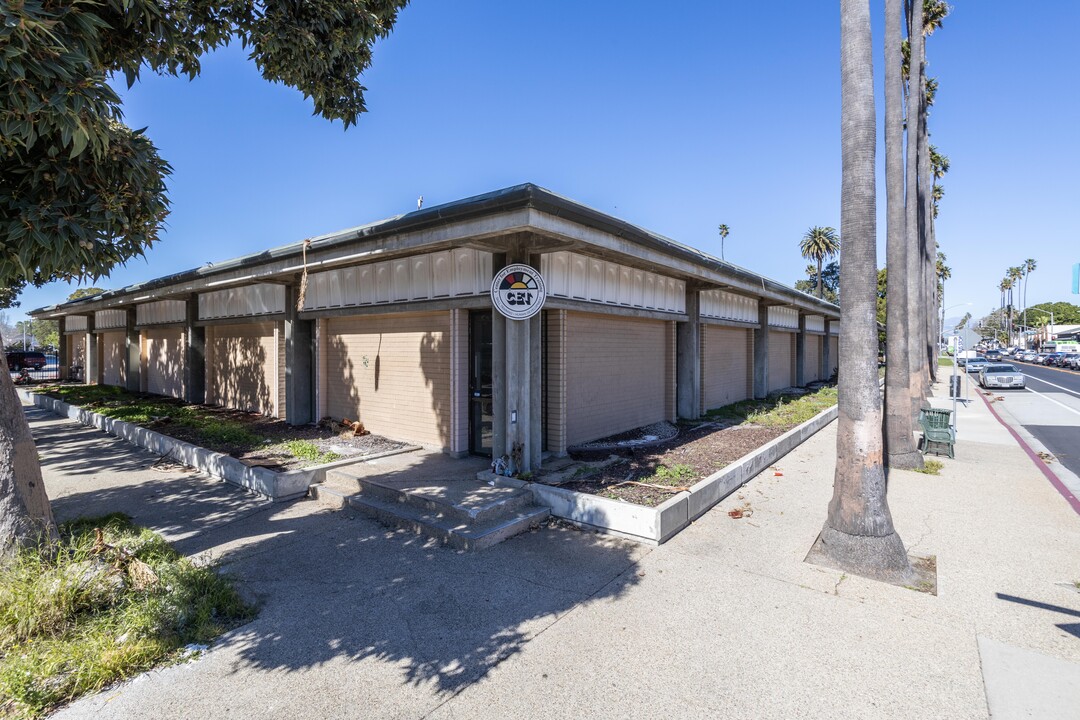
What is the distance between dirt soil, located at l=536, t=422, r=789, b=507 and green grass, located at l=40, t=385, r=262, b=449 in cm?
652

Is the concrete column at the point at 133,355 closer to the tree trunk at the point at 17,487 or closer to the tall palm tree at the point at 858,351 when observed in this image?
the tree trunk at the point at 17,487

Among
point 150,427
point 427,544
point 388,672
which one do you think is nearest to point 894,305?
point 427,544

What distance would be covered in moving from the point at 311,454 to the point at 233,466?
117cm

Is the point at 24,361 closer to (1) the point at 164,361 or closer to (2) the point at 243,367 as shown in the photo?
(1) the point at 164,361

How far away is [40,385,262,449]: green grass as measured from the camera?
399 inches

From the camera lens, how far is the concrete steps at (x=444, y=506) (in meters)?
5.80

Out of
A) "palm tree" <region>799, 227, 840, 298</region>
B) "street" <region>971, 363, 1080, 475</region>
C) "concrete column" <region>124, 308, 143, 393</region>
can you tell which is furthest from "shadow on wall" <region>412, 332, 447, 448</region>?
"palm tree" <region>799, 227, 840, 298</region>

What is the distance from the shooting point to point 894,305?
9.92m

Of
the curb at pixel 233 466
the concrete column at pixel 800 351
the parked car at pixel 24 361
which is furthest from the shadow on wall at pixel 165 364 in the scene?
the concrete column at pixel 800 351

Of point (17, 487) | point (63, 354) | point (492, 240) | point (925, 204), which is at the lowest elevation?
point (17, 487)

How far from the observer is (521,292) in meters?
7.08

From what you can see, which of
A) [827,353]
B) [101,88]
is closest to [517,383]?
[101,88]

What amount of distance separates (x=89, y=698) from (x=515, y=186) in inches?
226

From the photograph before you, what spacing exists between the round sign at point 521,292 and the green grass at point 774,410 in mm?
8218
